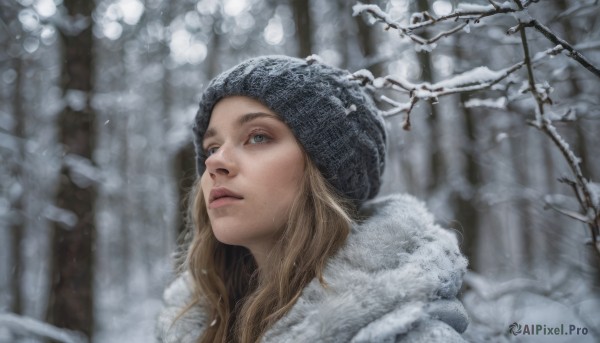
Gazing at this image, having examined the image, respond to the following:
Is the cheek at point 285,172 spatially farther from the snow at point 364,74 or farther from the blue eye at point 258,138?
the snow at point 364,74

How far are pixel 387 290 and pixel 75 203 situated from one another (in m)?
3.04

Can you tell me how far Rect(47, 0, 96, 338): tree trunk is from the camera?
11.1 feet

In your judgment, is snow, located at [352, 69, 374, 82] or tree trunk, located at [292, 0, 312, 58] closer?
snow, located at [352, 69, 374, 82]

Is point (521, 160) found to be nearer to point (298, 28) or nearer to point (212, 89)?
point (298, 28)

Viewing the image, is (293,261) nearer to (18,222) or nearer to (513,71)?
(513,71)

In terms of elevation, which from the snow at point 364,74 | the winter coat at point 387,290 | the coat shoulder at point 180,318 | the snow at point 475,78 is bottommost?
the coat shoulder at point 180,318

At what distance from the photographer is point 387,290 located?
151cm

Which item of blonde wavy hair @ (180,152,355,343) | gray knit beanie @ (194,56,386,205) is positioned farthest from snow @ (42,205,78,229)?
gray knit beanie @ (194,56,386,205)

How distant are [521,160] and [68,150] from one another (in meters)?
8.61

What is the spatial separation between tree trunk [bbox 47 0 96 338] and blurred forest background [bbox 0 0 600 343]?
12 mm

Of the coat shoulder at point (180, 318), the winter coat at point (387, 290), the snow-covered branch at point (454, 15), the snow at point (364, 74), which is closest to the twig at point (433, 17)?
the snow-covered branch at point (454, 15)

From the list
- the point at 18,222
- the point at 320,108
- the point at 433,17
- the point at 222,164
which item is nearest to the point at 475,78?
the point at 433,17

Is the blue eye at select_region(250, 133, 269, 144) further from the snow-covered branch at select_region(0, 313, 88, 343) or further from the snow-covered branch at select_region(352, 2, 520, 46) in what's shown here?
the snow-covered branch at select_region(0, 313, 88, 343)

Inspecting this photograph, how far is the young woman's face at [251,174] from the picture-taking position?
1825 mm
